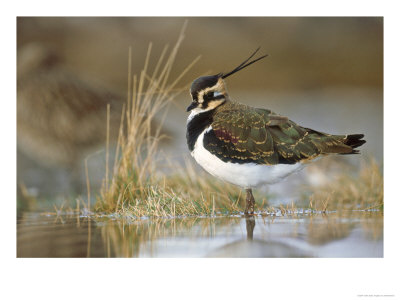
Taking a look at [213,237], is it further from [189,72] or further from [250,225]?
[189,72]

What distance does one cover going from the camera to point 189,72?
15.8 feet

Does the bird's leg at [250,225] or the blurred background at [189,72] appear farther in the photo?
the blurred background at [189,72]

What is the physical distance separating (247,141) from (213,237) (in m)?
0.84

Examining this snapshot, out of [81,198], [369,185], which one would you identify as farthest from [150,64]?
[369,185]

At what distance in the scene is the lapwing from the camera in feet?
14.0

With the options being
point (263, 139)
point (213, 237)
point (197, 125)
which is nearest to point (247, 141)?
point (263, 139)

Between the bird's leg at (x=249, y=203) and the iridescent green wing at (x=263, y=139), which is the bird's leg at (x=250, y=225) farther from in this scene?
the iridescent green wing at (x=263, y=139)

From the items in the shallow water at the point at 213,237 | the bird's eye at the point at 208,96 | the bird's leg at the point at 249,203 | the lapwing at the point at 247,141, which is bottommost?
the shallow water at the point at 213,237

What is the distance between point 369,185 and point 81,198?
2499 millimetres

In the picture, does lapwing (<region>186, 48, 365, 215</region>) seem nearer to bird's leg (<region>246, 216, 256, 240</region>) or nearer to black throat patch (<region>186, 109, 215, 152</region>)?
black throat patch (<region>186, 109, 215, 152</region>)

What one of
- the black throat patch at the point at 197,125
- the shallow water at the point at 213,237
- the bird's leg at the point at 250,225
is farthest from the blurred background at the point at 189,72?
the bird's leg at the point at 250,225

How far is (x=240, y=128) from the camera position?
4340 millimetres

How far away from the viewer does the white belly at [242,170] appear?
427 cm

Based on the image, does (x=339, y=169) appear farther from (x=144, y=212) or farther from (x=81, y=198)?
(x=81, y=198)
